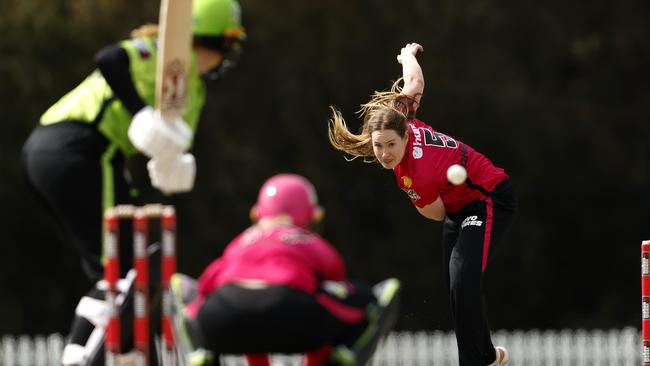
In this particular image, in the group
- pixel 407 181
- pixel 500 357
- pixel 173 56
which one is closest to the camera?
pixel 407 181

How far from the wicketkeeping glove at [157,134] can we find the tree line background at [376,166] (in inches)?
266

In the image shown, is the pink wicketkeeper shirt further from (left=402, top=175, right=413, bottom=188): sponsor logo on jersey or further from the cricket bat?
the cricket bat

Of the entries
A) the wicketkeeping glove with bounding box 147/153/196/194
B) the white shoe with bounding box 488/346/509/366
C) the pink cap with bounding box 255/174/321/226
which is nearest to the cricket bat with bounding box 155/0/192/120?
the wicketkeeping glove with bounding box 147/153/196/194

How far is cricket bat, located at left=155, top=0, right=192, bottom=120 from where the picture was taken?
21.0 ft

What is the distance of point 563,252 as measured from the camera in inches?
569

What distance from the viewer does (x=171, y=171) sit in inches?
272

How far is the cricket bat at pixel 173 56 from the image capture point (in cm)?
639

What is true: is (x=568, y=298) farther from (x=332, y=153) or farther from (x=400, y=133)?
(x=400, y=133)

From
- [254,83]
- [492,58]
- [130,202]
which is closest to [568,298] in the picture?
[492,58]

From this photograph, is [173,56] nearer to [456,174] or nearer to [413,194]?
[413,194]

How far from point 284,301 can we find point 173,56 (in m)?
1.80

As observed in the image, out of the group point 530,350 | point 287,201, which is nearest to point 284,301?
point 287,201

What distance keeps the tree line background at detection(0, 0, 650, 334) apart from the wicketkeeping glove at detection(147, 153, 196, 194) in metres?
6.58

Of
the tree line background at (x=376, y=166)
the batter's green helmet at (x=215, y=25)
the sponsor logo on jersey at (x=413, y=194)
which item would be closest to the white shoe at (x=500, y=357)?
the sponsor logo on jersey at (x=413, y=194)
